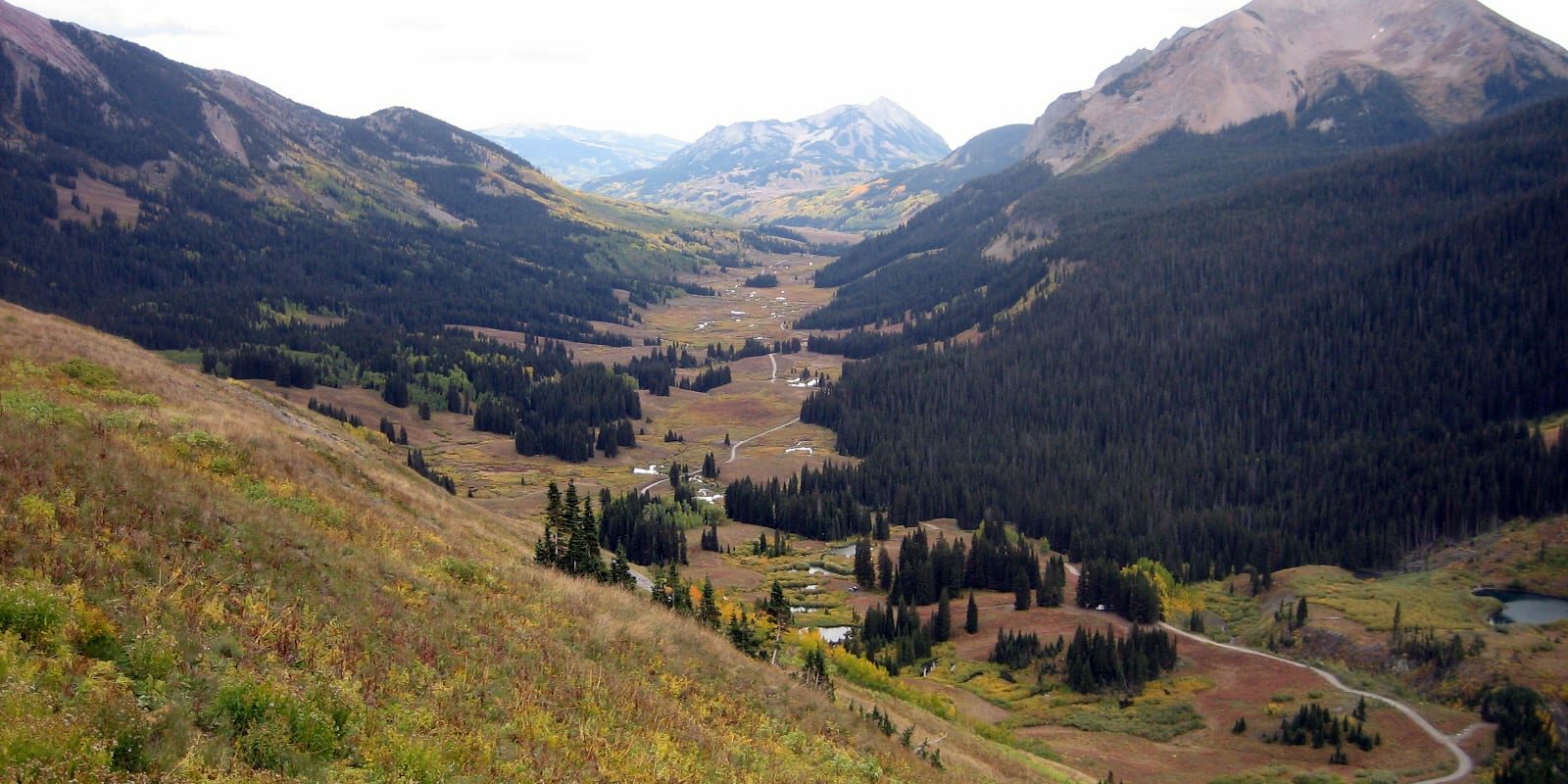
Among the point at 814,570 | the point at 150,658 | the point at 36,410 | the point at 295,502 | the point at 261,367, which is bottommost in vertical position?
the point at 814,570

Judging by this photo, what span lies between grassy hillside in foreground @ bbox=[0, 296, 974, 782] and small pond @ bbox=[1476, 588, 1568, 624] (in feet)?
312

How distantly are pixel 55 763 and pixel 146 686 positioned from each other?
332cm

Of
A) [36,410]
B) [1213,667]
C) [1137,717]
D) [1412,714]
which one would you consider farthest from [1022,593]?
[36,410]

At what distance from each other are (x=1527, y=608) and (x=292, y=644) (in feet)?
412

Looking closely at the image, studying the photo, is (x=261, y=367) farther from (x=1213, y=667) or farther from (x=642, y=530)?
(x=1213, y=667)

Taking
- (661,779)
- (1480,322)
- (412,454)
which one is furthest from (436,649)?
(1480,322)

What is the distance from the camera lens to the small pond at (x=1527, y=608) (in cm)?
9706

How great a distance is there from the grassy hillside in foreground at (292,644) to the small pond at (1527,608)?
3749 inches

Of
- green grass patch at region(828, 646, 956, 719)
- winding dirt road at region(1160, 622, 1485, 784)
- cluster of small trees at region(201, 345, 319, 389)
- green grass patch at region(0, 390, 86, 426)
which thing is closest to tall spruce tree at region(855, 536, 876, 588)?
winding dirt road at region(1160, 622, 1485, 784)

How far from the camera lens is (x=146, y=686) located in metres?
15.7

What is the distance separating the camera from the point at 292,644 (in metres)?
19.9

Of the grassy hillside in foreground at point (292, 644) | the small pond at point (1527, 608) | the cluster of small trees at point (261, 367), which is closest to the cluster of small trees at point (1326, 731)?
the small pond at point (1527, 608)

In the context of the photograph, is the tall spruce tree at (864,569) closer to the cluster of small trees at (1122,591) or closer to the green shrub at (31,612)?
the cluster of small trees at (1122,591)

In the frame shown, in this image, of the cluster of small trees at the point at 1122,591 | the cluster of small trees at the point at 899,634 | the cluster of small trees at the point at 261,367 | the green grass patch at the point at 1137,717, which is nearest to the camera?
the green grass patch at the point at 1137,717
